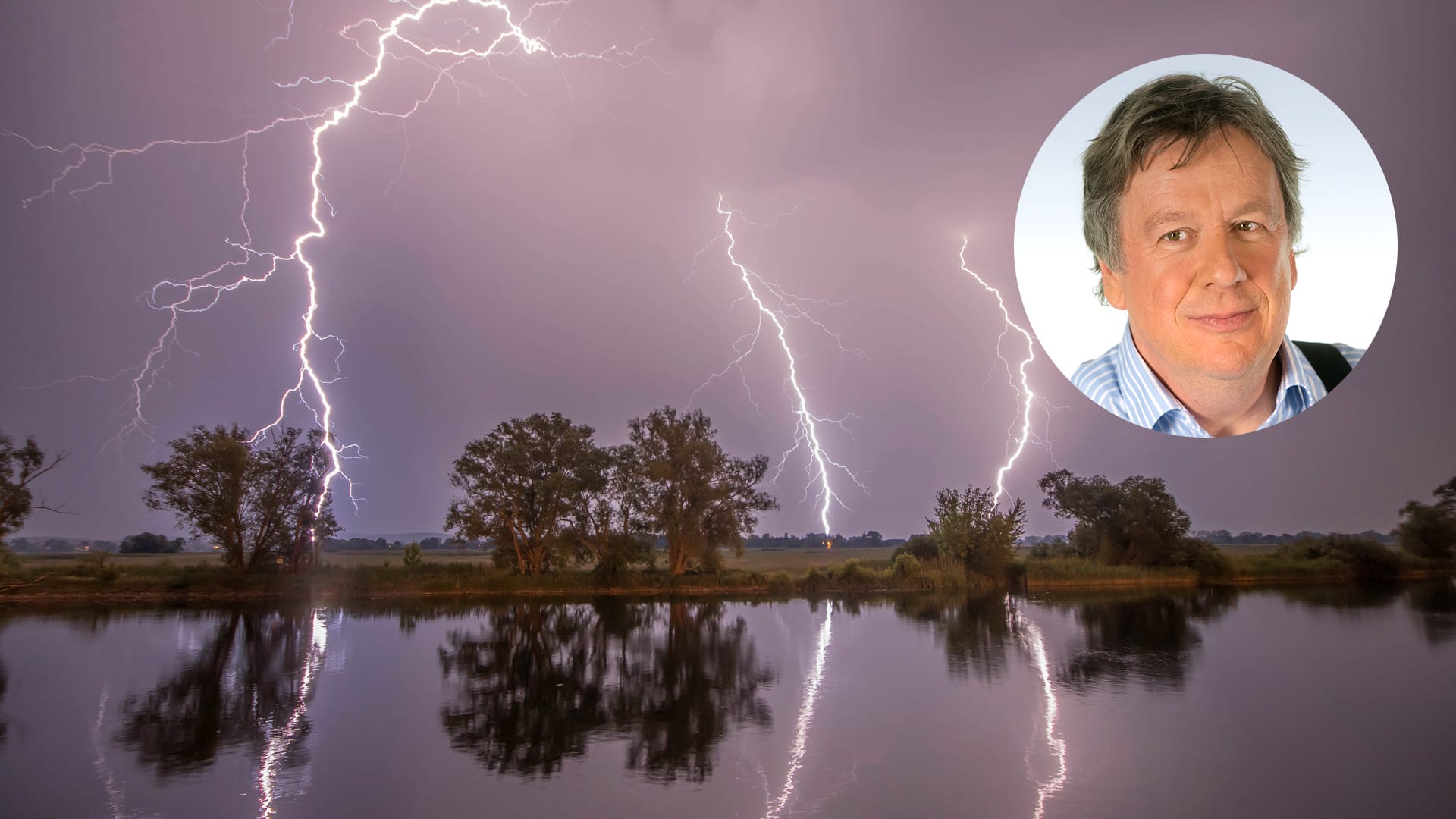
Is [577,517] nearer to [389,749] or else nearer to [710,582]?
[710,582]

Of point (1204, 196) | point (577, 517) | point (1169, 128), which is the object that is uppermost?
point (1169, 128)

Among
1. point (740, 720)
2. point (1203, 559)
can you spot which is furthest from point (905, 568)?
point (740, 720)

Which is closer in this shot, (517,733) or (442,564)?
(517,733)

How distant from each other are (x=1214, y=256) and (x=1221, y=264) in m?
0.07

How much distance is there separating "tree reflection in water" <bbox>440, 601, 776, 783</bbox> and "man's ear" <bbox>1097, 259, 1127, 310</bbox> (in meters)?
6.06

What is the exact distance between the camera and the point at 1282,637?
1599 cm

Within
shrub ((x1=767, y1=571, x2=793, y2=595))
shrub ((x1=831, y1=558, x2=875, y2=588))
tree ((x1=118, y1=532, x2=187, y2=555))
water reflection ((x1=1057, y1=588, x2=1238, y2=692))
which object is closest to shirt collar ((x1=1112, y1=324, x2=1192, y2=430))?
water reflection ((x1=1057, y1=588, x2=1238, y2=692))

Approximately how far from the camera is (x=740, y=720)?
9898 millimetres

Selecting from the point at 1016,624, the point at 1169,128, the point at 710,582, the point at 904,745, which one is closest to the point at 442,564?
the point at 710,582

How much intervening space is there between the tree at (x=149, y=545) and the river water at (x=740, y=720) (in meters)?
27.6

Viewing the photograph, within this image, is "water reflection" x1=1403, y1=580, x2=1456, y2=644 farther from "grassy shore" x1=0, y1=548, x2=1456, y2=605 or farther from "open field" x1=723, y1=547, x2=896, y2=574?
"open field" x1=723, y1=547, x2=896, y2=574

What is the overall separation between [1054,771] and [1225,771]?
6.29 ft

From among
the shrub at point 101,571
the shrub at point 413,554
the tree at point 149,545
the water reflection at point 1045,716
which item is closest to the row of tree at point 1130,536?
Result: the water reflection at point 1045,716

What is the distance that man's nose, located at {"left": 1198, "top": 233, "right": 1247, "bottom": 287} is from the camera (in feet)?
15.8
